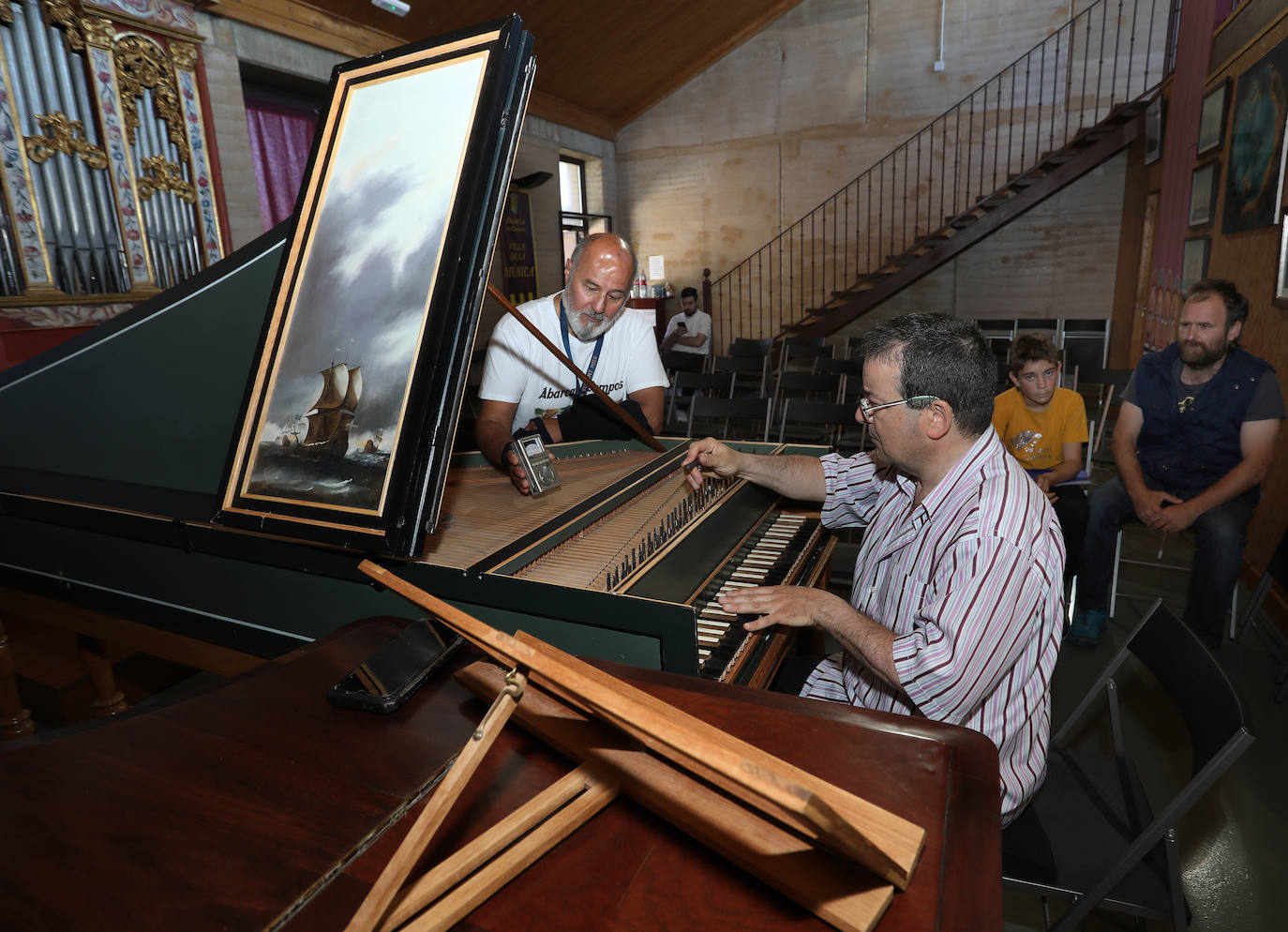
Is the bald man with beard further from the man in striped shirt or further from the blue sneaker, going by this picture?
the blue sneaker

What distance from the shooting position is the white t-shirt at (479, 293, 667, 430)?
328 cm

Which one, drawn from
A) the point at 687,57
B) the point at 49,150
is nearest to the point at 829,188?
the point at 687,57

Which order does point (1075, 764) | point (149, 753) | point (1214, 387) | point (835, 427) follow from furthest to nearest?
1. point (835, 427)
2. point (1214, 387)
3. point (1075, 764)
4. point (149, 753)

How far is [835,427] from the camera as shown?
18.4ft

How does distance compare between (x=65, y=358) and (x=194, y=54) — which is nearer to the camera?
(x=65, y=358)

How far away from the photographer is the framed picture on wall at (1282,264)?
12.4 feet

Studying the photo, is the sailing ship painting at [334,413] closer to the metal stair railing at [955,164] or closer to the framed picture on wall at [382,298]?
the framed picture on wall at [382,298]

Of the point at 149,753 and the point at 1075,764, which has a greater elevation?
the point at 149,753

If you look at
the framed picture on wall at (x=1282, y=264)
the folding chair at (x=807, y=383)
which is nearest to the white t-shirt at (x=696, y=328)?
the folding chair at (x=807, y=383)

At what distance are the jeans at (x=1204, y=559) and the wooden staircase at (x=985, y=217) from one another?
687 centimetres

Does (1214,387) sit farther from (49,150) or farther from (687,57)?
(687,57)

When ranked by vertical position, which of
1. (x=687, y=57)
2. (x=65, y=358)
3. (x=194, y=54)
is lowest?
(x=65, y=358)

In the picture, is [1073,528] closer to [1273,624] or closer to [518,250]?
[1273,624]

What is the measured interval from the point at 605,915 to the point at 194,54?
715 centimetres
